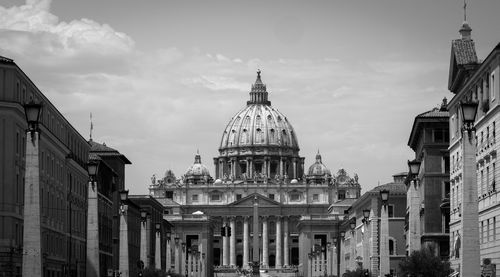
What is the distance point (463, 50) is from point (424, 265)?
1907 cm

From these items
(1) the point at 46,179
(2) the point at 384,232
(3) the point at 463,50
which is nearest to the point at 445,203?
(3) the point at 463,50

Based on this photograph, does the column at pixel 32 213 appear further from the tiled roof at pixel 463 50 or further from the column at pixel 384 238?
the tiled roof at pixel 463 50

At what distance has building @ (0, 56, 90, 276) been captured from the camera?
7025 centimetres

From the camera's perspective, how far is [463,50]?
82.2 meters

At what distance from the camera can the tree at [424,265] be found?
67938mm

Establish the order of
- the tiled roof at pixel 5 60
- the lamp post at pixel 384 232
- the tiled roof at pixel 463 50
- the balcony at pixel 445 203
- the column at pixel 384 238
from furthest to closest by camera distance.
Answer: the balcony at pixel 445 203 < the tiled roof at pixel 463 50 < the tiled roof at pixel 5 60 < the column at pixel 384 238 < the lamp post at pixel 384 232

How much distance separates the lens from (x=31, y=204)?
43281 millimetres

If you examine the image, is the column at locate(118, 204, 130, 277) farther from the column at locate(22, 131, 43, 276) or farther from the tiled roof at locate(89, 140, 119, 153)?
the tiled roof at locate(89, 140, 119, 153)

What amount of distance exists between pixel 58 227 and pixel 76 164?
9.58 metres

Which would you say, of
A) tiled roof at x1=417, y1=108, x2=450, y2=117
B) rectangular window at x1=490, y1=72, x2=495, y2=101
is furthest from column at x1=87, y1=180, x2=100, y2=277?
tiled roof at x1=417, y1=108, x2=450, y2=117

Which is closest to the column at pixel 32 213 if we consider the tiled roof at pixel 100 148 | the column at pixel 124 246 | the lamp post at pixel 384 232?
the lamp post at pixel 384 232

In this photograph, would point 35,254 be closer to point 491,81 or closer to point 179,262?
point 491,81

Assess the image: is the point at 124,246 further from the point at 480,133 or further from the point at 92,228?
the point at 480,133

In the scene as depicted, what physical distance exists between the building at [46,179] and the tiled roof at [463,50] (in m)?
25.5
